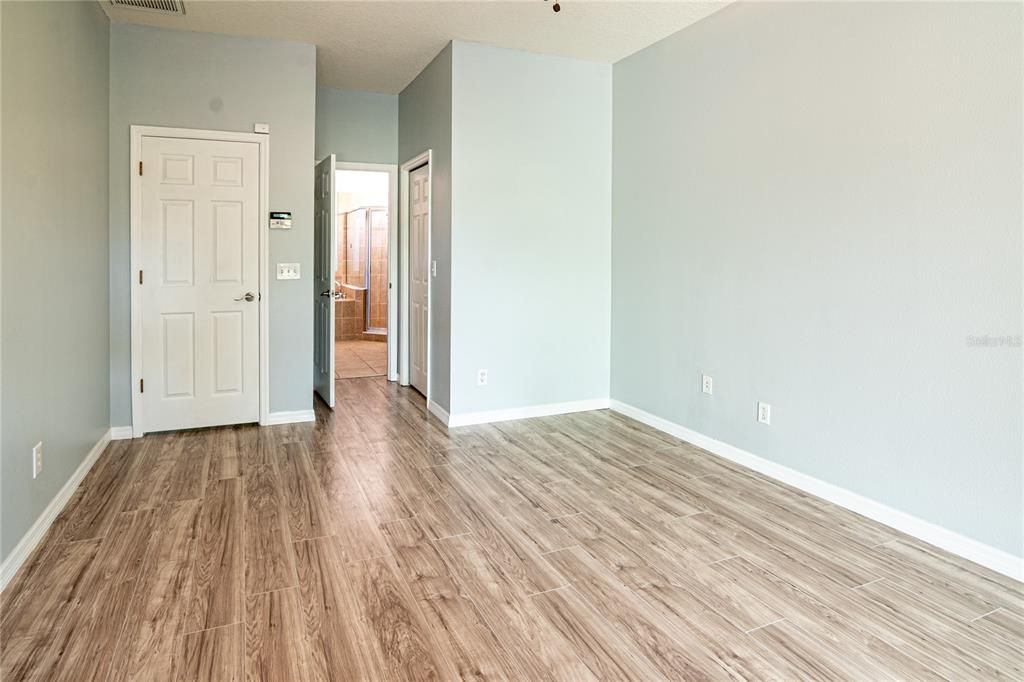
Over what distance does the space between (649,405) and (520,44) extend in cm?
292

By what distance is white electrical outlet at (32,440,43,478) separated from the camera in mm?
2758

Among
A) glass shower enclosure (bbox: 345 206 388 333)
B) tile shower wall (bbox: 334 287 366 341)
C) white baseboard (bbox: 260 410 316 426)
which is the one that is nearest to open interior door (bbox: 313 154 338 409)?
white baseboard (bbox: 260 410 316 426)

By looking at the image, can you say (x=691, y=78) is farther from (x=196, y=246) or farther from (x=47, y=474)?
(x=47, y=474)

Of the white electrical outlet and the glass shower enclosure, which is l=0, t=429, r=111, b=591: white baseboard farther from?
the glass shower enclosure

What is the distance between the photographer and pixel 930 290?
2877 mm

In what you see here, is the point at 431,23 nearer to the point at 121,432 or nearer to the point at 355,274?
the point at 121,432

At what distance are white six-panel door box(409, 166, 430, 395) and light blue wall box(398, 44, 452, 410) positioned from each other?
21 centimetres

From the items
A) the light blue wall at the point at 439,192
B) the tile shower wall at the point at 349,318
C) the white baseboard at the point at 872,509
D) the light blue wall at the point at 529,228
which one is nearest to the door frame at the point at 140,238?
the light blue wall at the point at 439,192

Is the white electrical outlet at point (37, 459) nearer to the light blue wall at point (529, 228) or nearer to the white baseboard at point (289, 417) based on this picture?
the white baseboard at point (289, 417)

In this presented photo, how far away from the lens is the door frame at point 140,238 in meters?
4.36

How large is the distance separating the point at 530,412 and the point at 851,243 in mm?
2717

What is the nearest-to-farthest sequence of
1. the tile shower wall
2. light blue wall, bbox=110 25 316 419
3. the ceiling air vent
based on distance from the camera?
the ceiling air vent → light blue wall, bbox=110 25 316 419 → the tile shower wall

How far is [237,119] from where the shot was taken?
4.58 m

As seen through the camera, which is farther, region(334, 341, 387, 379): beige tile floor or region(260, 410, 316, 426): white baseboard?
region(334, 341, 387, 379): beige tile floor
